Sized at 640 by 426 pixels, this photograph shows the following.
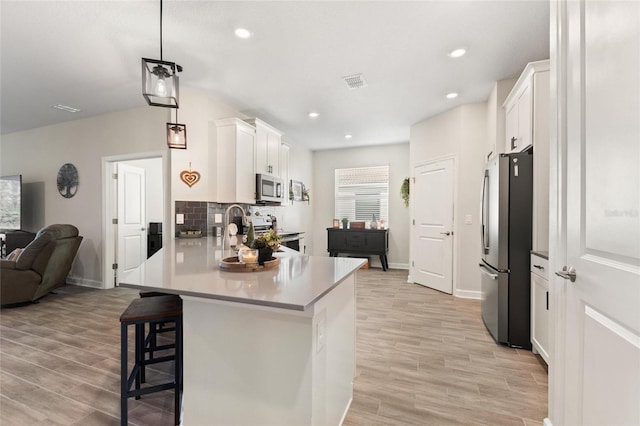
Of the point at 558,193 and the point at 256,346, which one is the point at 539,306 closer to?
the point at 558,193

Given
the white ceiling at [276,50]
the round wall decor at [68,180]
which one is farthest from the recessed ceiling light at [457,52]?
the round wall decor at [68,180]

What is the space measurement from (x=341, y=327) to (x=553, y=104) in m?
1.56

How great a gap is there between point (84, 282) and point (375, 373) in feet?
16.2

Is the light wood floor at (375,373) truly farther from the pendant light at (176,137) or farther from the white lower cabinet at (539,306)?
the pendant light at (176,137)

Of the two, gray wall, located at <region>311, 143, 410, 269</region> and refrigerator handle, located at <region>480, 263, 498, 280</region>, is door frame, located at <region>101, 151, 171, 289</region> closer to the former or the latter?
gray wall, located at <region>311, 143, 410, 269</region>

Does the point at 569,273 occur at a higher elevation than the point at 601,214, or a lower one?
lower

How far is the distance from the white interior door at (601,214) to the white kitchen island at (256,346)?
0.98 meters

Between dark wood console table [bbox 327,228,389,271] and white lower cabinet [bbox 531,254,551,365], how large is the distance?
3.47 m

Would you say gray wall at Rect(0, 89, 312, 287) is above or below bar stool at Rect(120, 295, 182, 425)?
above

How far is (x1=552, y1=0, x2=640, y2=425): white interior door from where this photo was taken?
88cm

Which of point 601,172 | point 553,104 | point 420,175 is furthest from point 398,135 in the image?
point 601,172

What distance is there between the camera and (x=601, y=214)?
104cm

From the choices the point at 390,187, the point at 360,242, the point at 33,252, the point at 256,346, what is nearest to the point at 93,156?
the point at 33,252

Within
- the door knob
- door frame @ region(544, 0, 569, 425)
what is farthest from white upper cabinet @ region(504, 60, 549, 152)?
the door knob
